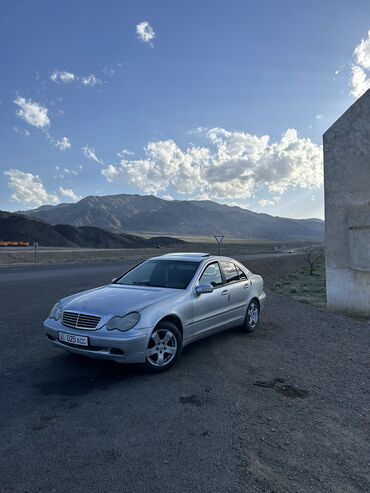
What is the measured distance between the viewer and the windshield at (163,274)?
6195 mm

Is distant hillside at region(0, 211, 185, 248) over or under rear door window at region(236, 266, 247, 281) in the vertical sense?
over

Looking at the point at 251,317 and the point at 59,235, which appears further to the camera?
the point at 59,235

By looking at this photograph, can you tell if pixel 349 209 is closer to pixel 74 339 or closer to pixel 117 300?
pixel 117 300

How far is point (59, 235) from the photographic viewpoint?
2980 inches

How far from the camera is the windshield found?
6.20 meters

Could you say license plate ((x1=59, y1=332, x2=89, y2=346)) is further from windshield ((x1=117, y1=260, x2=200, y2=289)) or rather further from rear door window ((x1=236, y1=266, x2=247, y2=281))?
rear door window ((x1=236, y1=266, x2=247, y2=281))

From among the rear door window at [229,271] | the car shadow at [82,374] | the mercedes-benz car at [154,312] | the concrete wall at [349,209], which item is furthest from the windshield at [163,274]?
the concrete wall at [349,209]

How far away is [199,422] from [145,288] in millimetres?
2473

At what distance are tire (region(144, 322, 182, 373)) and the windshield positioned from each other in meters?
0.87

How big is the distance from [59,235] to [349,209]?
71276 mm

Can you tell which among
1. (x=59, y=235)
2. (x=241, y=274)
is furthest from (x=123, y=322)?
(x=59, y=235)

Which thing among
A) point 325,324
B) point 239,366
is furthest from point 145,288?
point 325,324

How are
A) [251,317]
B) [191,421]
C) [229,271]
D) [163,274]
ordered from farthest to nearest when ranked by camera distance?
[251,317], [229,271], [163,274], [191,421]

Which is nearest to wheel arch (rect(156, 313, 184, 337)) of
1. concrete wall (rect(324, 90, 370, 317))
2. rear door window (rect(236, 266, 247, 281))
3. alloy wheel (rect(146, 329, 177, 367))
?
alloy wheel (rect(146, 329, 177, 367))
